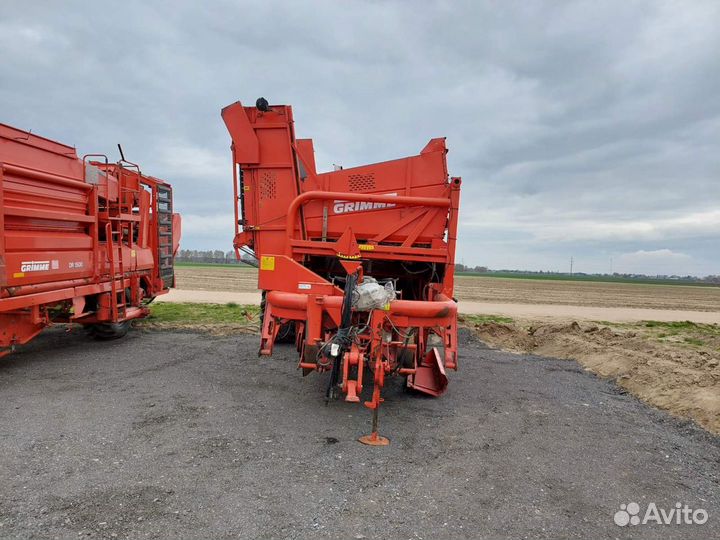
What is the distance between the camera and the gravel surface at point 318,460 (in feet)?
9.32

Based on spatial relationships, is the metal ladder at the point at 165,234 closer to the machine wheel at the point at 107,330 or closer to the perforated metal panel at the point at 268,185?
the machine wheel at the point at 107,330

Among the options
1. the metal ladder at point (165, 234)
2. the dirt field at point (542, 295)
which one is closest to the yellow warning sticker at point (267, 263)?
the metal ladder at point (165, 234)

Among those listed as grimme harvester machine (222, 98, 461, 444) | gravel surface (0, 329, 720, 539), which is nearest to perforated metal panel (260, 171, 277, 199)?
grimme harvester machine (222, 98, 461, 444)

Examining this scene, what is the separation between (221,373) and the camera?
250 inches

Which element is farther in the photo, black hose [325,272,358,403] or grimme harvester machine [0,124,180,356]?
grimme harvester machine [0,124,180,356]

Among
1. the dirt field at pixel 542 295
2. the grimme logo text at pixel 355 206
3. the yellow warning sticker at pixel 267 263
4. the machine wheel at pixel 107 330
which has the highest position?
the grimme logo text at pixel 355 206

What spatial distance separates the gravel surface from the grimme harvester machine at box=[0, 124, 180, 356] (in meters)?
1.04

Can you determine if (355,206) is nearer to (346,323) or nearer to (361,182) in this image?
(361,182)

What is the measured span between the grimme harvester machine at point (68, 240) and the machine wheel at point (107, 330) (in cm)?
2

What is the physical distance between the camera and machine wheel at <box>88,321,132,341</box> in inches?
321

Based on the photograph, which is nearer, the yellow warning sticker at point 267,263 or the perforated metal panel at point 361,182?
the yellow warning sticker at point 267,263

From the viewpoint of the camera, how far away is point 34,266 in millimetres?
5867

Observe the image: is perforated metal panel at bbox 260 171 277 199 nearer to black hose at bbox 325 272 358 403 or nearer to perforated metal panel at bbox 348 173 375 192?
perforated metal panel at bbox 348 173 375 192

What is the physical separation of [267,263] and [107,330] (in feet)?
16.2
